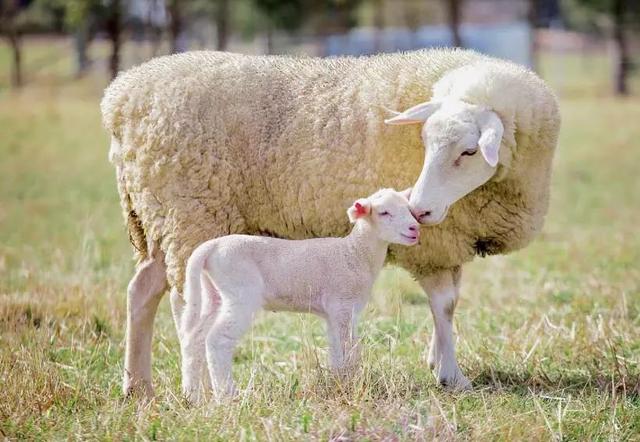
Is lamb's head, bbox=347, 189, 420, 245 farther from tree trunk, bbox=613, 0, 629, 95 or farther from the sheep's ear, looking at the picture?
tree trunk, bbox=613, 0, 629, 95

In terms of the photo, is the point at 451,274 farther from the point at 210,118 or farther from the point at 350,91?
the point at 210,118

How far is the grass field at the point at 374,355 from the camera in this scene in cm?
429

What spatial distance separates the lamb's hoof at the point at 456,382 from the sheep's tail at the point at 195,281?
127cm

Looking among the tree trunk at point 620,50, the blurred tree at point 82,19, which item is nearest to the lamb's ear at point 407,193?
the blurred tree at point 82,19

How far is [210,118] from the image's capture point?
17.5 feet

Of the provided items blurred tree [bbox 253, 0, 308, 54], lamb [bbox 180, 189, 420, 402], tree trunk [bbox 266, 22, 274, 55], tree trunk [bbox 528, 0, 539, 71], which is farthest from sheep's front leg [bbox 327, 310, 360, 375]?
blurred tree [bbox 253, 0, 308, 54]

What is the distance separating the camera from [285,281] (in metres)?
4.68

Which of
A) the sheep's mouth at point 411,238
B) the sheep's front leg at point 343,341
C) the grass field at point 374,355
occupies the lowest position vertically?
the grass field at point 374,355

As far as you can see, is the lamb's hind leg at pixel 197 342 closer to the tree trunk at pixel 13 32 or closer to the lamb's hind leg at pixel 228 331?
the lamb's hind leg at pixel 228 331

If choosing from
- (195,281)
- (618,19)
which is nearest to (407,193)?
(195,281)

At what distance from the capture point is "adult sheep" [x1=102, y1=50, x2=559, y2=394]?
17.2ft

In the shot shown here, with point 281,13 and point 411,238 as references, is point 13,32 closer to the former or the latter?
point 281,13

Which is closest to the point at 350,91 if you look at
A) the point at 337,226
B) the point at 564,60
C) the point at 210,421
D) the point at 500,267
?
the point at 337,226

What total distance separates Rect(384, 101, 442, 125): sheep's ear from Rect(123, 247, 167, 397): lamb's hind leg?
4.62 ft
